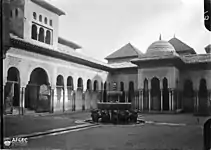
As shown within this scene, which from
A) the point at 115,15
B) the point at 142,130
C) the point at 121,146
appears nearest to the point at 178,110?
the point at 142,130

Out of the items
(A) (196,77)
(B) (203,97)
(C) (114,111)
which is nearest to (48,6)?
(C) (114,111)

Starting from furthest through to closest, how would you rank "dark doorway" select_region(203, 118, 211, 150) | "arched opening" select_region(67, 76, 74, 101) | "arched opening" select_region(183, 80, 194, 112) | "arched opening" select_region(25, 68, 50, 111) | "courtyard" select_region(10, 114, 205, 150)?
1. "arched opening" select_region(67, 76, 74, 101)
2. "arched opening" select_region(25, 68, 50, 111)
3. "arched opening" select_region(183, 80, 194, 112)
4. "courtyard" select_region(10, 114, 205, 150)
5. "dark doorway" select_region(203, 118, 211, 150)

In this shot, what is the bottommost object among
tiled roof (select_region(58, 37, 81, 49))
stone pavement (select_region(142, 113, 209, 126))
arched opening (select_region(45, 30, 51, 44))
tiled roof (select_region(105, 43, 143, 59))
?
stone pavement (select_region(142, 113, 209, 126))

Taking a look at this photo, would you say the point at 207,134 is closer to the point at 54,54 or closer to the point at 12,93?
the point at 54,54

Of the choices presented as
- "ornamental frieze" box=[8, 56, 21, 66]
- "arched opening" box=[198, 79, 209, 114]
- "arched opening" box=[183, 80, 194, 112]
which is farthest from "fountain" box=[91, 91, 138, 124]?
"ornamental frieze" box=[8, 56, 21, 66]

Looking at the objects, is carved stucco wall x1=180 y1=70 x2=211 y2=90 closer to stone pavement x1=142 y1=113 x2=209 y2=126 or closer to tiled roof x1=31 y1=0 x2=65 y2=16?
stone pavement x1=142 y1=113 x2=209 y2=126
